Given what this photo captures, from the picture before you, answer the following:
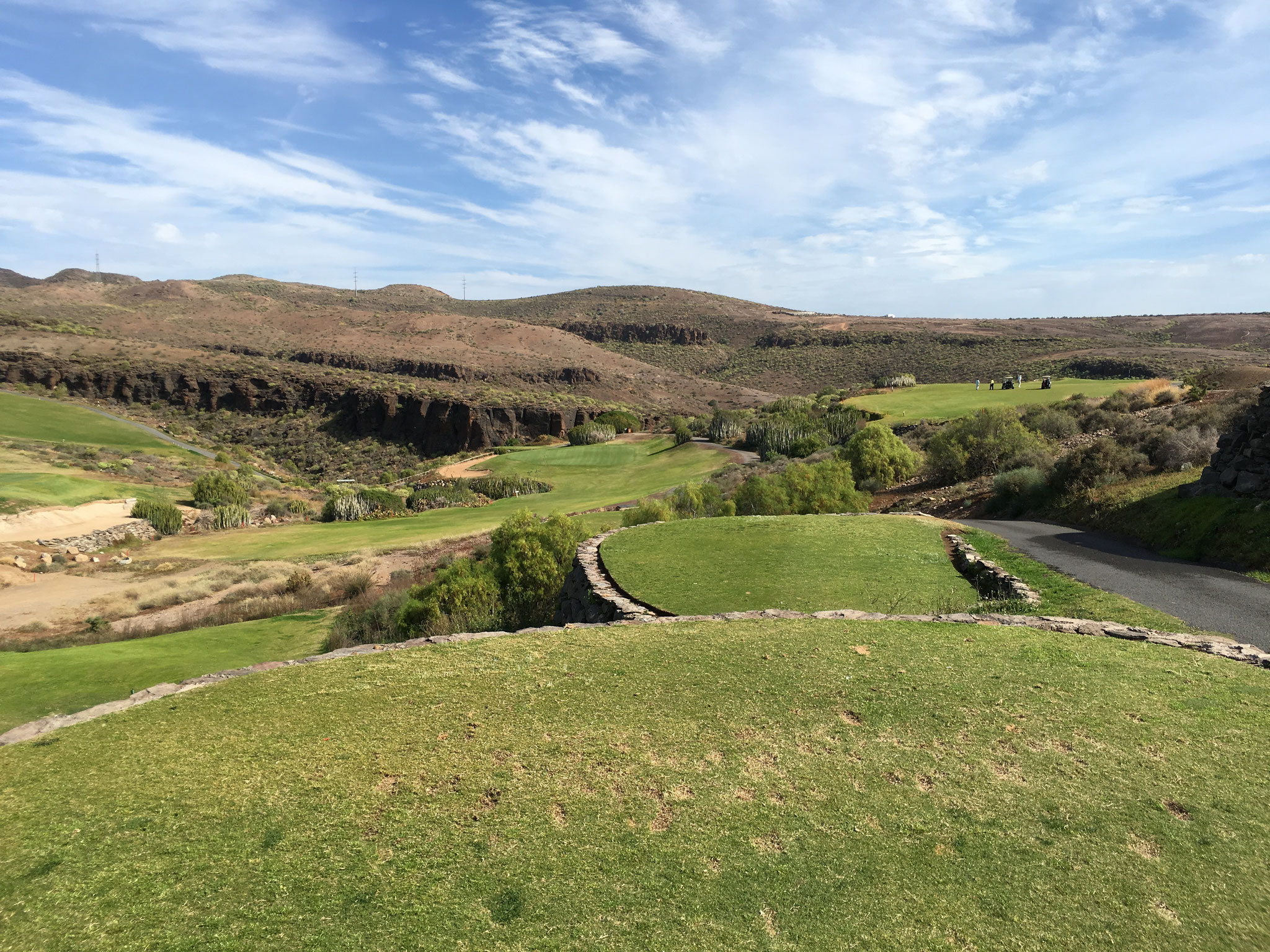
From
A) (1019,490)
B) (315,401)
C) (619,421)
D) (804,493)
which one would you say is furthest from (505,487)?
(1019,490)

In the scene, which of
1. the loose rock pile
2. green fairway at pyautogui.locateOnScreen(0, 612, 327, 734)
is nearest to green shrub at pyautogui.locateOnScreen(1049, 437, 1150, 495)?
green fairway at pyautogui.locateOnScreen(0, 612, 327, 734)

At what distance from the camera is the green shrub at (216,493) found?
31.8 metres

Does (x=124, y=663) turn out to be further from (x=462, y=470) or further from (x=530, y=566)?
(x=462, y=470)

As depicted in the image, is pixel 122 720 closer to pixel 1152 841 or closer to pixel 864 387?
pixel 1152 841

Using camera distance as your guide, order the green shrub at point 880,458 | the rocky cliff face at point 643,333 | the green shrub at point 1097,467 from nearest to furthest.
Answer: the green shrub at point 1097,467 → the green shrub at point 880,458 → the rocky cliff face at point 643,333

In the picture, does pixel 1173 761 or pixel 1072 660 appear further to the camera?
pixel 1072 660

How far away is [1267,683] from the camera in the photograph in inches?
251

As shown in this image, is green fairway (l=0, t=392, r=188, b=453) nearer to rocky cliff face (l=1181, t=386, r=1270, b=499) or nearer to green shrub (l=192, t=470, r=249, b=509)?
green shrub (l=192, t=470, r=249, b=509)

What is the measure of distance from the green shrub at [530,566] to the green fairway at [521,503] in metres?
11.6

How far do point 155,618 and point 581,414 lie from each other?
147 ft

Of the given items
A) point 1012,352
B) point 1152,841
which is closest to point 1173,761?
point 1152,841

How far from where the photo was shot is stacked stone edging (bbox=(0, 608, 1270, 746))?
595 centimetres

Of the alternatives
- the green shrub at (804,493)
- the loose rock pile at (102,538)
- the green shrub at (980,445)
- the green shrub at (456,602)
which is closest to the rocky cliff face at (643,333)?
the green shrub at (980,445)

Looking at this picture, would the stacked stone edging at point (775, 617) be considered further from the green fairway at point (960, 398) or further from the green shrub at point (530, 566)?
the green fairway at point (960, 398)
